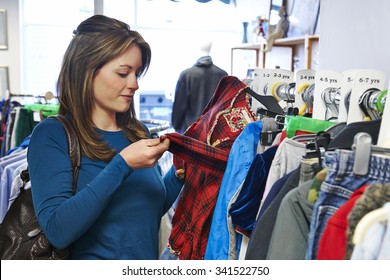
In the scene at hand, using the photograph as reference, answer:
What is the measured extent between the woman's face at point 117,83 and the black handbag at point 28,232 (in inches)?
4.3

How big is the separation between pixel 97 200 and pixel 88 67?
1.12 ft

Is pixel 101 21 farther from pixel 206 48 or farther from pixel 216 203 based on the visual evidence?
pixel 206 48

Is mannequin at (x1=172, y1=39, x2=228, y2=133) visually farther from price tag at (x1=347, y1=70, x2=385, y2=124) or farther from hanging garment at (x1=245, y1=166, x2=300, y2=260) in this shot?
hanging garment at (x1=245, y1=166, x2=300, y2=260)

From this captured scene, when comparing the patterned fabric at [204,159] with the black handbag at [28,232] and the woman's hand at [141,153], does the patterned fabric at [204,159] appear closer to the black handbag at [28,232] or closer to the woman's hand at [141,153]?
the woman's hand at [141,153]

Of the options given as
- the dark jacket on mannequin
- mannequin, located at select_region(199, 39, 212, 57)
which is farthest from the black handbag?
mannequin, located at select_region(199, 39, 212, 57)

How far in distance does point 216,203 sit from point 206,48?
105 inches

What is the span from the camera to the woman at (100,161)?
1007 mm

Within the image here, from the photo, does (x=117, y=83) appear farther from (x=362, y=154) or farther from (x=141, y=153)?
(x=362, y=154)

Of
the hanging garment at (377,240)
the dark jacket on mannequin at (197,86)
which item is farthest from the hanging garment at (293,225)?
the dark jacket on mannequin at (197,86)

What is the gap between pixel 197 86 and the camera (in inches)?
140

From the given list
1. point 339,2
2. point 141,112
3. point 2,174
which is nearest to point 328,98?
point 339,2

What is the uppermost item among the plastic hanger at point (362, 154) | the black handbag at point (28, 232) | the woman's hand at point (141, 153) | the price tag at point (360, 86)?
the price tag at point (360, 86)

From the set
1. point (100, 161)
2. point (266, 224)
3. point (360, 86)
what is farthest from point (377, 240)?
point (100, 161)

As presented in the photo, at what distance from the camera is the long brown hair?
3.69 feet
